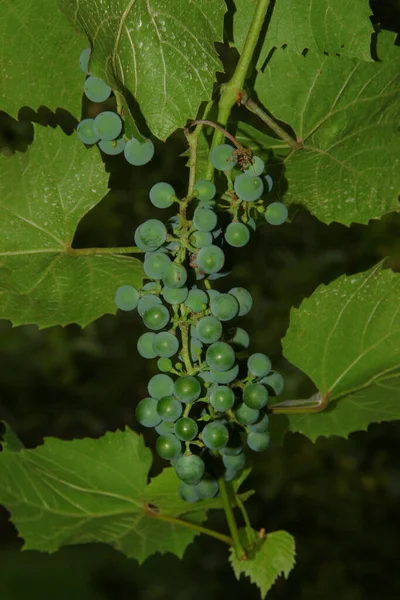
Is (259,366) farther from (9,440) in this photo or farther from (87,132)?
(9,440)

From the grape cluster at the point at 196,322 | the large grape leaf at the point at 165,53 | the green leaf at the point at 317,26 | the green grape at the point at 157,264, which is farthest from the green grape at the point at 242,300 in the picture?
the green leaf at the point at 317,26

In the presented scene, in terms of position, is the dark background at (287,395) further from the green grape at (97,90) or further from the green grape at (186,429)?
the green grape at (186,429)

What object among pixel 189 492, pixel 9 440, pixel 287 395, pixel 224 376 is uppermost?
pixel 224 376

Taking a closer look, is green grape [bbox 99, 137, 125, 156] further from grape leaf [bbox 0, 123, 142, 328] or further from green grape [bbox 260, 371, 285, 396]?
green grape [bbox 260, 371, 285, 396]

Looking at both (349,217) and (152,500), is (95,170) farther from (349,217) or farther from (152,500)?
(152,500)

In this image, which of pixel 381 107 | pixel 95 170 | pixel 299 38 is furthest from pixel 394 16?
pixel 95 170

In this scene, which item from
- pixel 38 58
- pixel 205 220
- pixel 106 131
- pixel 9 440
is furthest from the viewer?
pixel 9 440

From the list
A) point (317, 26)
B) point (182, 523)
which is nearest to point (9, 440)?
point (182, 523)
